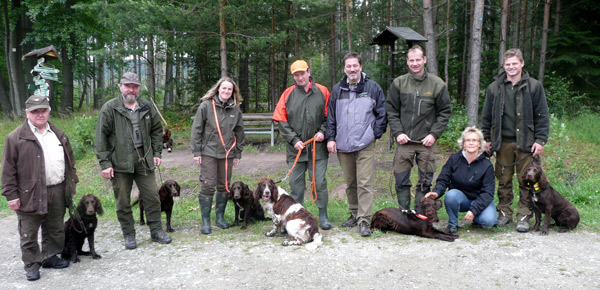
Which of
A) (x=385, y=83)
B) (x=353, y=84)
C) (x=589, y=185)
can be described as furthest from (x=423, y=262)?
(x=385, y=83)

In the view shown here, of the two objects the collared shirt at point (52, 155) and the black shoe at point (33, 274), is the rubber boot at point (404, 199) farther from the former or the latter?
the black shoe at point (33, 274)

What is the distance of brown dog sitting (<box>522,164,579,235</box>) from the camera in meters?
4.95

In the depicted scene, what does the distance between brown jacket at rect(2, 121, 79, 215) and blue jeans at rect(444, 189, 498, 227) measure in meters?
4.74

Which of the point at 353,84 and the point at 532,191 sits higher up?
the point at 353,84

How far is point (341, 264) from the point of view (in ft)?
14.1

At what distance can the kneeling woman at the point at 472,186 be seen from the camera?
16.8 feet

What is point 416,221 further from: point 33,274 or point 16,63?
point 16,63

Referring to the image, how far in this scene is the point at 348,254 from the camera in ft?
15.0

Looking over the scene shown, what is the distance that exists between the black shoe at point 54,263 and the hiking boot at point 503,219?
18.0ft

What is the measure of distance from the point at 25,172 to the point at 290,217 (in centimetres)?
296

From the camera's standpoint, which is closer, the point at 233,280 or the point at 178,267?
the point at 233,280

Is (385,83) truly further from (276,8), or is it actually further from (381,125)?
(381,125)

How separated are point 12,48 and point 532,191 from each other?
2314 centimetres

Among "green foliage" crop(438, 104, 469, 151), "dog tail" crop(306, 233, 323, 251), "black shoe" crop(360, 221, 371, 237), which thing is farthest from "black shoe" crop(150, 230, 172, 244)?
"green foliage" crop(438, 104, 469, 151)
